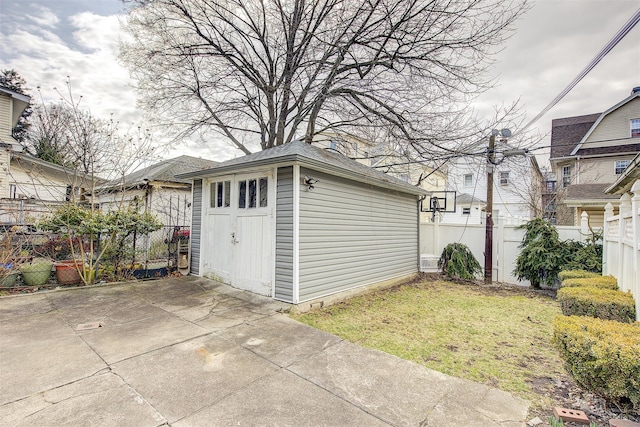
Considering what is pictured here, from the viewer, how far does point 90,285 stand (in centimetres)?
605

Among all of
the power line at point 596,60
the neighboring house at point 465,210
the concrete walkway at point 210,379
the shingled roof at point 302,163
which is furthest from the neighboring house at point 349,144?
the neighboring house at point 465,210

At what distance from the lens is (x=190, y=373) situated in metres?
2.77

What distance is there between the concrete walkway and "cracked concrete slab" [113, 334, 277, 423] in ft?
0.03

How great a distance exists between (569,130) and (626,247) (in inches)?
652

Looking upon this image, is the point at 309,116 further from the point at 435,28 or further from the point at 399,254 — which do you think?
the point at 399,254

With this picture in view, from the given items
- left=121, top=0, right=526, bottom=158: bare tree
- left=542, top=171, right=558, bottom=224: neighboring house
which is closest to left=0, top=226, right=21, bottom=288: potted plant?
left=121, top=0, right=526, bottom=158: bare tree

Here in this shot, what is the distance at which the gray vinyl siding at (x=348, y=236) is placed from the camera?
5.20 metres

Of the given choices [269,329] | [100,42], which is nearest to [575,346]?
[269,329]

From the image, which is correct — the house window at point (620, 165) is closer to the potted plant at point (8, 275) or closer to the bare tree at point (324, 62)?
the bare tree at point (324, 62)

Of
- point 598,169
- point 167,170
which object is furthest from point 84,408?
point 598,169

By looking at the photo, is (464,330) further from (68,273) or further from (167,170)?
(167,170)

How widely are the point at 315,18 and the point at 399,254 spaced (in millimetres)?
7323

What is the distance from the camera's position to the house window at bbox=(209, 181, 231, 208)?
20.8ft

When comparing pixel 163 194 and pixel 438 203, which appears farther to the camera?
pixel 438 203
